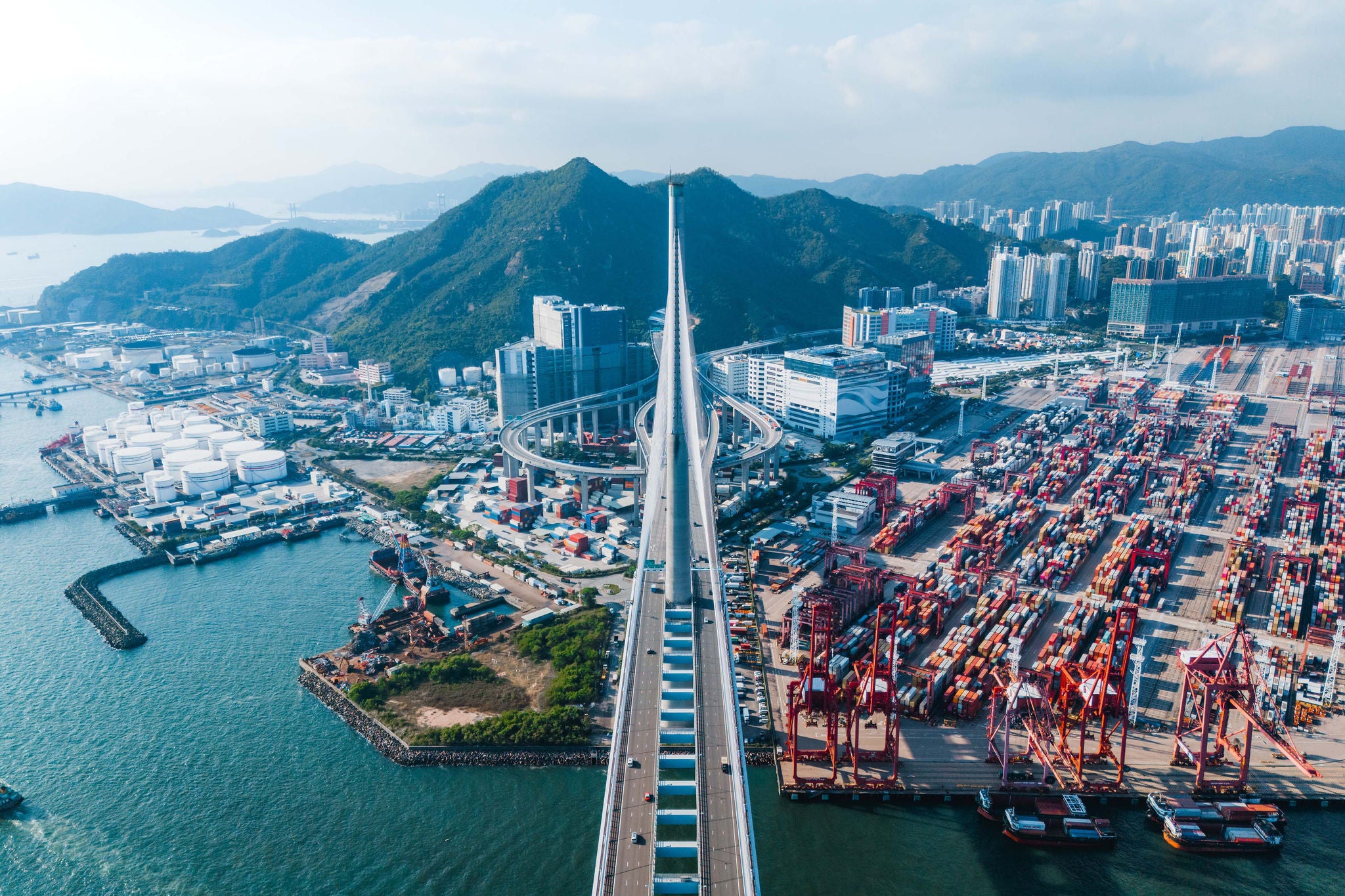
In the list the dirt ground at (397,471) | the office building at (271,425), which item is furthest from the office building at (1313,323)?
the office building at (271,425)

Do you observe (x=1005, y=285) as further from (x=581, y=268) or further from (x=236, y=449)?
(x=236, y=449)

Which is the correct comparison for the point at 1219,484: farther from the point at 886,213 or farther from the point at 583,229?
the point at 886,213

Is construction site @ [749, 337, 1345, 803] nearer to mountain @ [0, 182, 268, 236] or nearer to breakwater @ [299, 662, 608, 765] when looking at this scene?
breakwater @ [299, 662, 608, 765]

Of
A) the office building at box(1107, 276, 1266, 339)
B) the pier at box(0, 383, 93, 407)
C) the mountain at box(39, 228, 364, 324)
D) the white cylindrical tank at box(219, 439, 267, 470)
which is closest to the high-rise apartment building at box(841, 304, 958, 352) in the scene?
the office building at box(1107, 276, 1266, 339)

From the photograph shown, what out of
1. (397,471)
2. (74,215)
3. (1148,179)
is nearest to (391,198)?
(74,215)

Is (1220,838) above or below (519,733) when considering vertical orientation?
below

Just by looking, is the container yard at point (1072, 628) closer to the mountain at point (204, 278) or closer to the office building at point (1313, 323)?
the office building at point (1313, 323)
